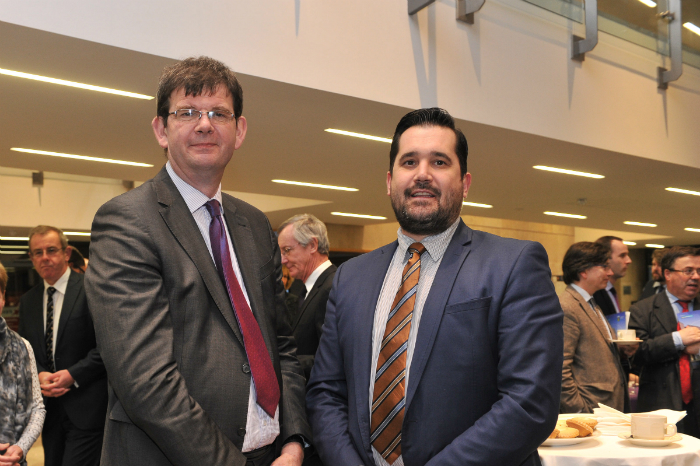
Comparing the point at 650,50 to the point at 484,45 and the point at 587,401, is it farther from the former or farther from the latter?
the point at 587,401

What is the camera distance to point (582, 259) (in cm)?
385

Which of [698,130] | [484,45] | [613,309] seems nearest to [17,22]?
[484,45]

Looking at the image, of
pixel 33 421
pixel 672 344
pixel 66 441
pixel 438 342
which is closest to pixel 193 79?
pixel 438 342

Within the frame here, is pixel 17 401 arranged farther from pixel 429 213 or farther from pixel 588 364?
pixel 588 364

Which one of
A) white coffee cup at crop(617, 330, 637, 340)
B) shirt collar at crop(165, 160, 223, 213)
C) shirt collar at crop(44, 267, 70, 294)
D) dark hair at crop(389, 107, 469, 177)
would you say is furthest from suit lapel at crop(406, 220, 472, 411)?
shirt collar at crop(44, 267, 70, 294)

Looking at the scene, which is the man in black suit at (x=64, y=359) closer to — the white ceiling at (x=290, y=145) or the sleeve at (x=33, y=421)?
the sleeve at (x=33, y=421)

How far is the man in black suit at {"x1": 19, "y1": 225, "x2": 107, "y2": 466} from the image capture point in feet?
12.3

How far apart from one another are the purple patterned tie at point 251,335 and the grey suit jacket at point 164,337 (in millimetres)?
22

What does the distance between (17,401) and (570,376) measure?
2.80 m

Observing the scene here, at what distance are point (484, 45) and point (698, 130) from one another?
12.1 feet

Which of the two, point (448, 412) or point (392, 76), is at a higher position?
point (392, 76)

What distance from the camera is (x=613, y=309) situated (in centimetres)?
559

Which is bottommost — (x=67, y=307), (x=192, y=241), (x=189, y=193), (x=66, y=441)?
(x=66, y=441)

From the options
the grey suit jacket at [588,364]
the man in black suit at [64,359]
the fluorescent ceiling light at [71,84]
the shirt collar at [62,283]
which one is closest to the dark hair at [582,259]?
the grey suit jacket at [588,364]
